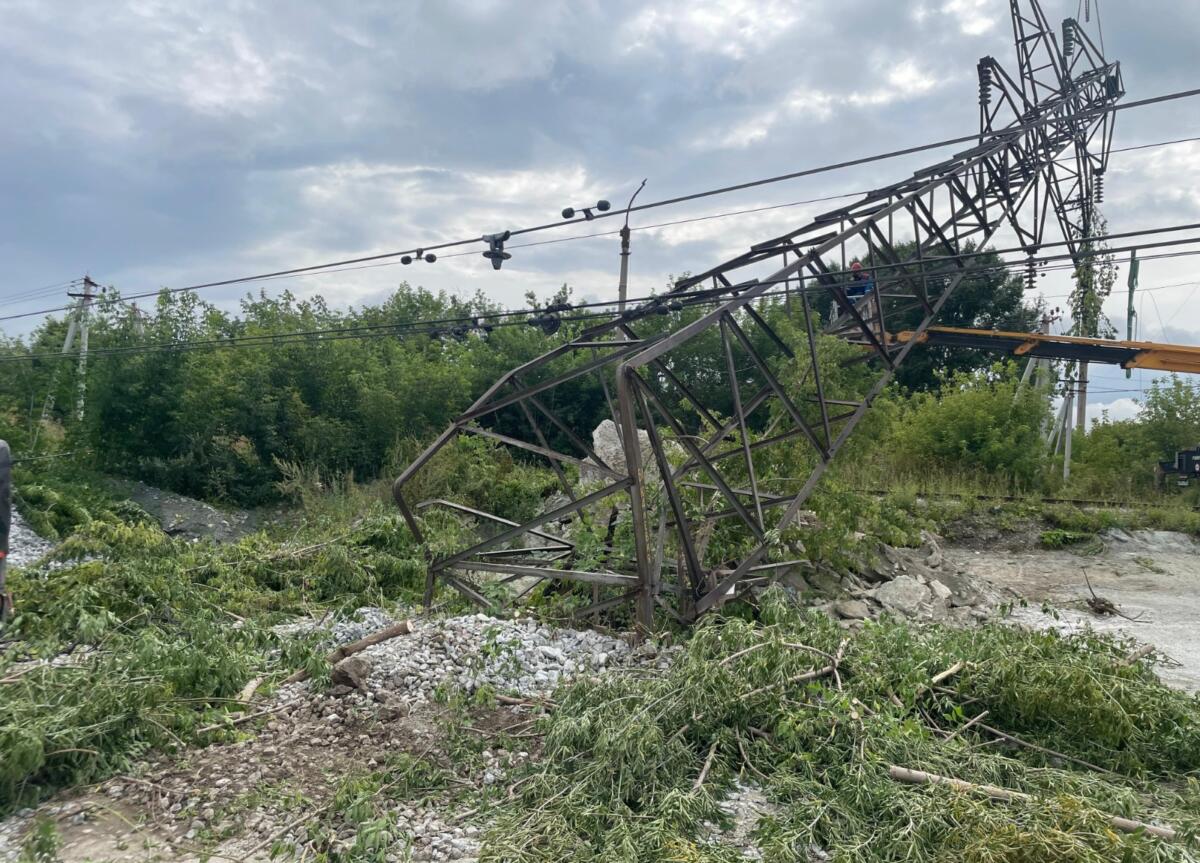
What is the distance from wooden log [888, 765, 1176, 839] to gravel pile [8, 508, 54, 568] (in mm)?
12605

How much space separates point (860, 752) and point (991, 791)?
759mm

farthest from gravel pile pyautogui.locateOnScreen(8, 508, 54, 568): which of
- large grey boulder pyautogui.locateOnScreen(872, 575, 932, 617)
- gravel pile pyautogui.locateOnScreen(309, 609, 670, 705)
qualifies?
large grey boulder pyautogui.locateOnScreen(872, 575, 932, 617)

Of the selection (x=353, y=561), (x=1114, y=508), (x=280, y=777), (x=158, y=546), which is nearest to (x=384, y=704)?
(x=280, y=777)

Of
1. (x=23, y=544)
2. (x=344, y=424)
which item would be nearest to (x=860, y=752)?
(x=23, y=544)

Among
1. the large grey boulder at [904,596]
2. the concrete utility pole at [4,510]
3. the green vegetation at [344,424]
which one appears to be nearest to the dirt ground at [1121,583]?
the large grey boulder at [904,596]

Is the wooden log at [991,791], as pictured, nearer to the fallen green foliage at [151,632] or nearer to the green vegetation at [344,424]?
the fallen green foliage at [151,632]

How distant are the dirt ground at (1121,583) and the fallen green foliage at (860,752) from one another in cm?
304

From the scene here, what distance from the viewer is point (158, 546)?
1158cm

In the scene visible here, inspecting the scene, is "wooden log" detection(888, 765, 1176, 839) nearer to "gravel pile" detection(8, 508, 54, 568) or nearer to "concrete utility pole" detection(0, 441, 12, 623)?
"concrete utility pole" detection(0, 441, 12, 623)

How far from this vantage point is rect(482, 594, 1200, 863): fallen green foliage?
4324mm

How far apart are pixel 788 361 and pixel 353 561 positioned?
633 centimetres

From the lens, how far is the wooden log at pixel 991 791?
4.29 metres

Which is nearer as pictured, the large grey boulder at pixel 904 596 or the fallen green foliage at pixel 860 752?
the fallen green foliage at pixel 860 752

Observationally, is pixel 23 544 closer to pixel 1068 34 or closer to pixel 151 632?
pixel 151 632
